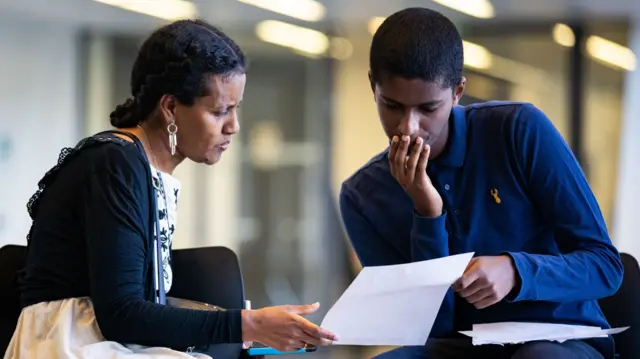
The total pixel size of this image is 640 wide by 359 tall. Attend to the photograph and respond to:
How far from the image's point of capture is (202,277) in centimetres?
191

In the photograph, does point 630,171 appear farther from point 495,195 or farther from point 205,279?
point 205,279

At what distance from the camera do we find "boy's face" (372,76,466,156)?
1.60 metres

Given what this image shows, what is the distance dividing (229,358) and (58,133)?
177 inches

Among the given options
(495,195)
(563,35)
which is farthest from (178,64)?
(563,35)

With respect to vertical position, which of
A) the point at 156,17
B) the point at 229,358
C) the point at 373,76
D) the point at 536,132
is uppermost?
the point at 156,17

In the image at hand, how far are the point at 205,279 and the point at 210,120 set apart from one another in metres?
0.45

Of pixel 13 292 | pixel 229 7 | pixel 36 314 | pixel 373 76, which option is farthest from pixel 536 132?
pixel 229 7

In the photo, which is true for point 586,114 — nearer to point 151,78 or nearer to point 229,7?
point 229,7

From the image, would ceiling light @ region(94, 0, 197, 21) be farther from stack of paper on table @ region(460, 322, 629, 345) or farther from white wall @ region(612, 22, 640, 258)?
stack of paper on table @ region(460, 322, 629, 345)

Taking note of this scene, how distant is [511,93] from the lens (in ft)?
18.5

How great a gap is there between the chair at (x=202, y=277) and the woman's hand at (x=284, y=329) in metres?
0.34

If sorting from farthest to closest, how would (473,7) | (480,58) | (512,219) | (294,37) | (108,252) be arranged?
1. (294,37)
2. (480,58)
3. (473,7)
4. (512,219)
5. (108,252)

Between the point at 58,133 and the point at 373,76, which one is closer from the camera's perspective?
the point at 373,76

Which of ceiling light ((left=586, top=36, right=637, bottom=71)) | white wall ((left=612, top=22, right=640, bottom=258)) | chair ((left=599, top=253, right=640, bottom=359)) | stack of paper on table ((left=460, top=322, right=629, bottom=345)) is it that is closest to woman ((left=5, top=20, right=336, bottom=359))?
stack of paper on table ((left=460, top=322, right=629, bottom=345))
